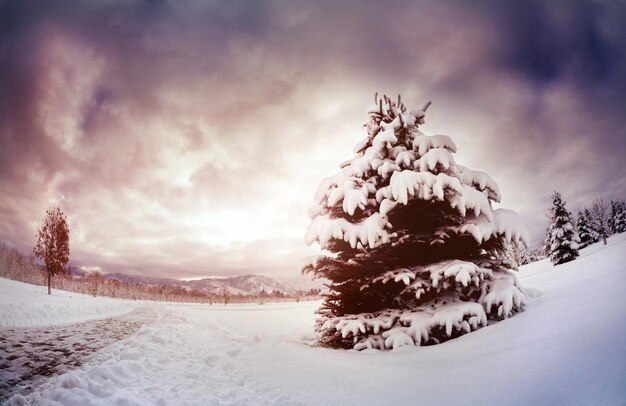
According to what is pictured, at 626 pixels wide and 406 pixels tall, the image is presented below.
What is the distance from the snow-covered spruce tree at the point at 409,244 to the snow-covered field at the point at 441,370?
54cm

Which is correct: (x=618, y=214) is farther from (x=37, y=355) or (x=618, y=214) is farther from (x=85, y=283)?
(x=85, y=283)

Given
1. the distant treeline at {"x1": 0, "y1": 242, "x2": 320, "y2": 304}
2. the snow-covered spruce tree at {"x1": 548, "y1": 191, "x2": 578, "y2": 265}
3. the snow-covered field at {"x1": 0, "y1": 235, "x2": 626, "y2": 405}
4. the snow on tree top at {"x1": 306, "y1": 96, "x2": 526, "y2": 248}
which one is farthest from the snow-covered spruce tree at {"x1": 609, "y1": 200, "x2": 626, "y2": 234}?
the snow-covered spruce tree at {"x1": 548, "y1": 191, "x2": 578, "y2": 265}

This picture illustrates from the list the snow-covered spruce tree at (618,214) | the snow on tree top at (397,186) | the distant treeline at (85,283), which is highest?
the snow on tree top at (397,186)

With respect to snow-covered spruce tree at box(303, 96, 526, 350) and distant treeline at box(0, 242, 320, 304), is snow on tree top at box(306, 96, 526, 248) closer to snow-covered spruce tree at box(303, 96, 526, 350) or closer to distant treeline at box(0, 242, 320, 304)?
snow-covered spruce tree at box(303, 96, 526, 350)

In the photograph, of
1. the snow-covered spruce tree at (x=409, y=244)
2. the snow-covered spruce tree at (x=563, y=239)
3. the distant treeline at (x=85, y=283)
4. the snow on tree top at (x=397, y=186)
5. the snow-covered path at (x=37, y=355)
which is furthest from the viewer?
the snow-covered spruce tree at (x=563, y=239)

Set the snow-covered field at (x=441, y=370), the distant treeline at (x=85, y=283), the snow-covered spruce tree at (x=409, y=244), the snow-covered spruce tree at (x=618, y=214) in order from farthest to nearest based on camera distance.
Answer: the distant treeline at (x=85, y=283) → the snow-covered spruce tree at (x=409, y=244) → the snow-covered spruce tree at (x=618, y=214) → the snow-covered field at (x=441, y=370)

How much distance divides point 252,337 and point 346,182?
19.1 ft

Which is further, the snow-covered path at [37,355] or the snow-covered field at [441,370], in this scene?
the snow-covered path at [37,355]

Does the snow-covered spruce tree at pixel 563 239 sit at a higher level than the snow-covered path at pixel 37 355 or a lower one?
higher

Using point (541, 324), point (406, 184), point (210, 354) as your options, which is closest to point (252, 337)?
point (210, 354)

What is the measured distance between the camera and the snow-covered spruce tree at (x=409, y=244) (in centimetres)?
561

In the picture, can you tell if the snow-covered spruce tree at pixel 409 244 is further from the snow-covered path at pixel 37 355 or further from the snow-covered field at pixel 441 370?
the snow-covered path at pixel 37 355

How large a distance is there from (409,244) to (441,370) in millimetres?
2788

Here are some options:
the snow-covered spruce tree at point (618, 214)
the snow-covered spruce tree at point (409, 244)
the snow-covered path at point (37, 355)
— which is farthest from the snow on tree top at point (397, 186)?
the snow-covered path at point (37, 355)
